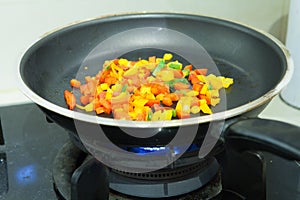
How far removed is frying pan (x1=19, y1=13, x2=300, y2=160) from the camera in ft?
1.74

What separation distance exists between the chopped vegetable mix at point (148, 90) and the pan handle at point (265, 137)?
Answer: 150mm

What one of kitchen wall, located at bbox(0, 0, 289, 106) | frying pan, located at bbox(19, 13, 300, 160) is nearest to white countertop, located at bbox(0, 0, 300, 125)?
kitchen wall, located at bbox(0, 0, 289, 106)

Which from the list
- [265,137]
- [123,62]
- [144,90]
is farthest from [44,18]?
[265,137]

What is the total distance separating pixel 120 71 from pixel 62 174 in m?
0.21

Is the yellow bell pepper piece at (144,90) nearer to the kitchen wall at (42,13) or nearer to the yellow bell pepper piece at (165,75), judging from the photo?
the yellow bell pepper piece at (165,75)

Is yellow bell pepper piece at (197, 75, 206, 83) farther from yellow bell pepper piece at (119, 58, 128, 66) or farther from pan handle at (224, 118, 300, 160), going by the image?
pan handle at (224, 118, 300, 160)

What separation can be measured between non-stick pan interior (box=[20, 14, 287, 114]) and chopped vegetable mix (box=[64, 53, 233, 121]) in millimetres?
32

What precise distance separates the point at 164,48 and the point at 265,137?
0.45 m

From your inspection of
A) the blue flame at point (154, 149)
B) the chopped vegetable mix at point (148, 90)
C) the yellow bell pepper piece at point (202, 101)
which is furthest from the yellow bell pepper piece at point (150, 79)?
the blue flame at point (154, 149)

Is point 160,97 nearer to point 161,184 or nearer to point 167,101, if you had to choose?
point 167,101

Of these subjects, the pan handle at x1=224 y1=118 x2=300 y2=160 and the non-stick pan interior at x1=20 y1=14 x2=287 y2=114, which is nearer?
the pan handle at x1=224 y1=118 x2=300 y2=160

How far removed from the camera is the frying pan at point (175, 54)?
0.53 meters

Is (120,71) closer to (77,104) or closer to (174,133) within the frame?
(77,104)

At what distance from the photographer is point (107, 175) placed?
67cm
